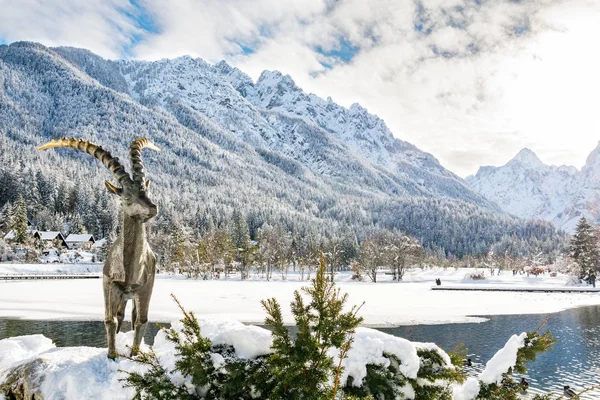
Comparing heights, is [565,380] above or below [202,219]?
below

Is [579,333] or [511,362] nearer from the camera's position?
[511,362]

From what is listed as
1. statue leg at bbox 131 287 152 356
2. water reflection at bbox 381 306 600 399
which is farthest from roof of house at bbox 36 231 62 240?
statue leg at bbox 131 287 152 356

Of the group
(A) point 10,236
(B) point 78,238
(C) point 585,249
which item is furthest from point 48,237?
(C) point 585,249

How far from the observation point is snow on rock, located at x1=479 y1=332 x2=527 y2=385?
3.95 meters

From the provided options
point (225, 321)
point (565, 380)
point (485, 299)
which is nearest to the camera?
point (225, 321)

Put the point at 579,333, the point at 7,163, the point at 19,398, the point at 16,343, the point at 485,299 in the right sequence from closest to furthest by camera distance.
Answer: the point at 19,398 < the point at 16,343 < the point at 579,333 < the point at 485,299 < the point at 7,163

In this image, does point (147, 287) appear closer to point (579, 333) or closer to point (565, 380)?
point (565, 380)

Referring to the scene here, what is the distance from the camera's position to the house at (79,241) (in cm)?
9406

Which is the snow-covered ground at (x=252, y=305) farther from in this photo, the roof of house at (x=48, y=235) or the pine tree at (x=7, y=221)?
the roof of house at (x=48, y=235)

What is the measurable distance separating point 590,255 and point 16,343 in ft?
234

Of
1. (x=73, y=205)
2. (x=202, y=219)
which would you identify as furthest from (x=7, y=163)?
(x=202, y=219)

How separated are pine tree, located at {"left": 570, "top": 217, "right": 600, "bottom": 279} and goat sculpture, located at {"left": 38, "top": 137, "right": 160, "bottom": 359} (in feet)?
229

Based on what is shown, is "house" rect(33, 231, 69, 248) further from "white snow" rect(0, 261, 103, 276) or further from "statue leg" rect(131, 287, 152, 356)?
"statue leg" rect(131, 287, 152, 356)

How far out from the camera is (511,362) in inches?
155
